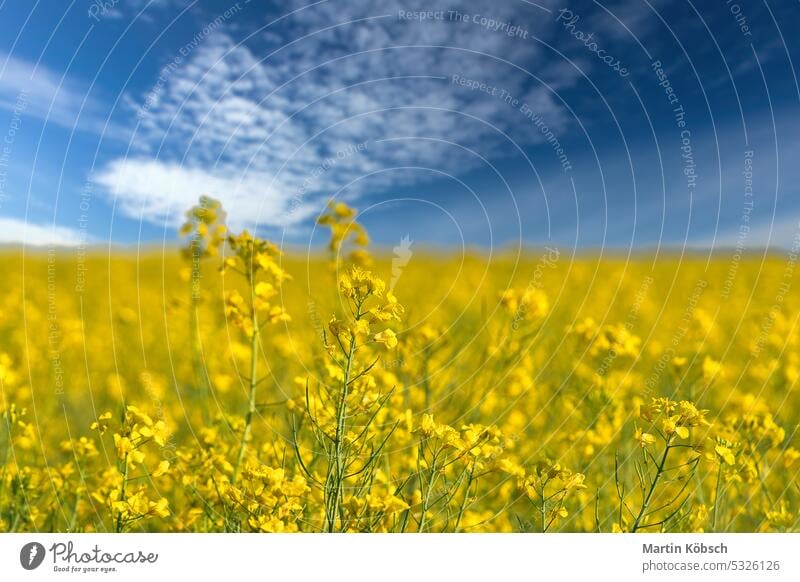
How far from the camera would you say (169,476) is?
2.16 metres

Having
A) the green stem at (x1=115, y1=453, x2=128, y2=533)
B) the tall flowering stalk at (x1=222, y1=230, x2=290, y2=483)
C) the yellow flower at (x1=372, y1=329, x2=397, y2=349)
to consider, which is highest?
the tall flowering stalk at (x1=222, y1=230, x2=290, y2=483)

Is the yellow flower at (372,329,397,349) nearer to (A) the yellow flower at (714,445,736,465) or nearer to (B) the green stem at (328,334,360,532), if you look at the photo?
(B) the green stem at (328,334,360,532)

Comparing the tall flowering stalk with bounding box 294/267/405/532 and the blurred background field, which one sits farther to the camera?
the blurred background field

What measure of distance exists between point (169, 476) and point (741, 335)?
5590 mm
